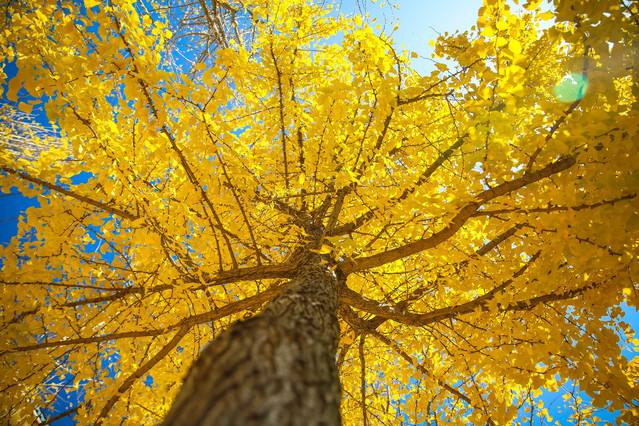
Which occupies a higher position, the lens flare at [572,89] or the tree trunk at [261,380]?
the lens flare at [572,89]

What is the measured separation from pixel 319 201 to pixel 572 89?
2.51 m

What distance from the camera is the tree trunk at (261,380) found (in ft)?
2.15

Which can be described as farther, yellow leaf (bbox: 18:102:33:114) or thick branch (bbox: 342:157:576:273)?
thick branch (bbox: 342:157:576:273)

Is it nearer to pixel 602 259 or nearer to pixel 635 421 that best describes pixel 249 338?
pixel 602 259

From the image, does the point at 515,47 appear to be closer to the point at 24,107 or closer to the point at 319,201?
the point at 24,107

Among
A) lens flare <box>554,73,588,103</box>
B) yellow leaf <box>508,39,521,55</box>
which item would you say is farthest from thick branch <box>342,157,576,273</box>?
yellow leaf <box>508,39,521,55</box>

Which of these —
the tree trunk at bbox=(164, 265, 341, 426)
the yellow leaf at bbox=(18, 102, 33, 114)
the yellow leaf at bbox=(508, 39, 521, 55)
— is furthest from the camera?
the yellow leaf at bbox=(18, 102, 33, 114)

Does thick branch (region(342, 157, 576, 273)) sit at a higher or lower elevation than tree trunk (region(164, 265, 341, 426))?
higher

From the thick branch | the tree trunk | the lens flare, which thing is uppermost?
the lens flare

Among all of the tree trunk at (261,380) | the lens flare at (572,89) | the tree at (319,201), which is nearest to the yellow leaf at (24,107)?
the tree at (319,201)

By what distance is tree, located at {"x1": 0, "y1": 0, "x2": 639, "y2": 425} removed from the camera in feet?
4.41

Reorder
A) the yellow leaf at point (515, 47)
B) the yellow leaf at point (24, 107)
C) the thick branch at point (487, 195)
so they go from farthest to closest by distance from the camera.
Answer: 1. the thick branch at point (487, 195)
2. the yellow leaf at point (24, 107)
3. the yellow leaf at point (515, 47)

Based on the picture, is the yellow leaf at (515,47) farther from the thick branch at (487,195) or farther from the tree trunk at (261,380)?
the tree trunk at (261,380)

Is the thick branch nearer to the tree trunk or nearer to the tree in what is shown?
the tree
